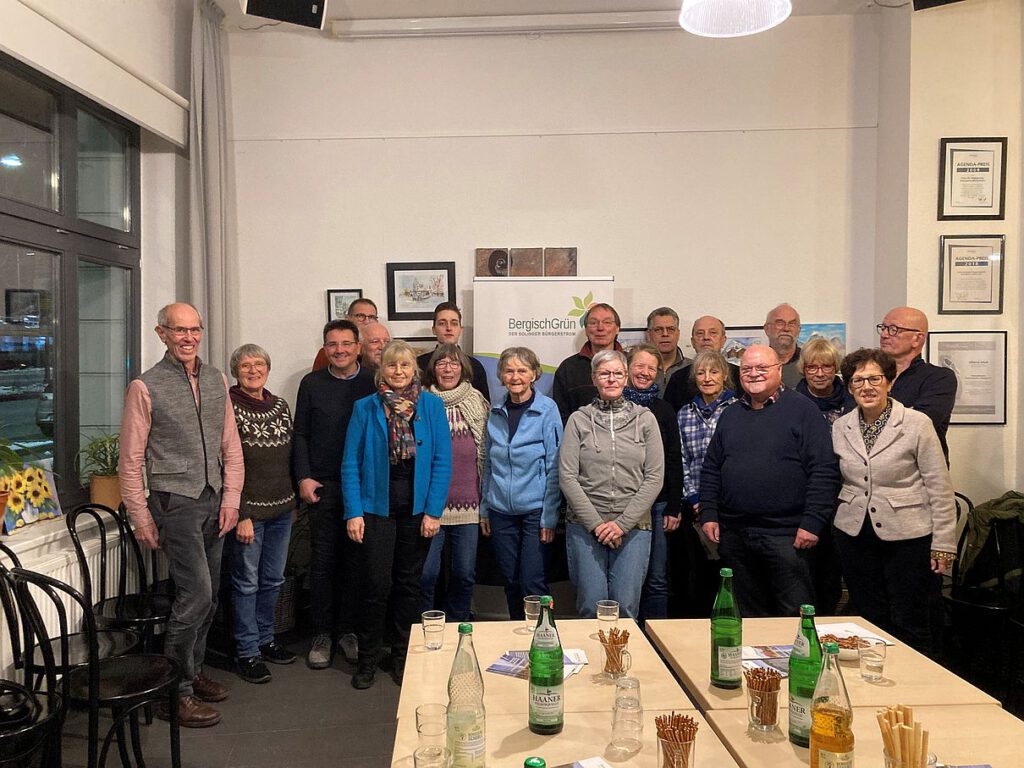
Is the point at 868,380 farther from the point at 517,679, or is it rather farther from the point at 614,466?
the point at 517,679

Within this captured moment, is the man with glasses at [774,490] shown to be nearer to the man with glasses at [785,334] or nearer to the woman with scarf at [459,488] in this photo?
the woman with scarf at [459,488]

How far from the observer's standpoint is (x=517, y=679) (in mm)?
1896

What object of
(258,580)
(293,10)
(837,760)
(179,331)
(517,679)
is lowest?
(258,580)

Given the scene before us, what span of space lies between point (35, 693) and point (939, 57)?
5.37m

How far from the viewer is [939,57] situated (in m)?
4.41

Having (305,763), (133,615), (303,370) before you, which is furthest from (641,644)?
(303,370)

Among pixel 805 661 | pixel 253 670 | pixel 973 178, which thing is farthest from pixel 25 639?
pixel 973 178

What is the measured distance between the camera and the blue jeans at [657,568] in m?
3.47

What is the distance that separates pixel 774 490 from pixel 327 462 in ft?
6.94

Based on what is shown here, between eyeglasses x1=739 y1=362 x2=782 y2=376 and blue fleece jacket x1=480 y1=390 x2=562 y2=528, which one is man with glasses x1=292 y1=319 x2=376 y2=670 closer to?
blue fleece jacket x1=480 y1=390 x2=562 y2=528

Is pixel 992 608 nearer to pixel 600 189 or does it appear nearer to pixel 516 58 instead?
pixel 600 189

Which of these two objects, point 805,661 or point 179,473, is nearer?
point 805,661

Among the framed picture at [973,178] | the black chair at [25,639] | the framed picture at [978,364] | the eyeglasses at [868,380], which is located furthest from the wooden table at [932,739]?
the framed picture at [973,178]

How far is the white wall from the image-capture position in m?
4.90
